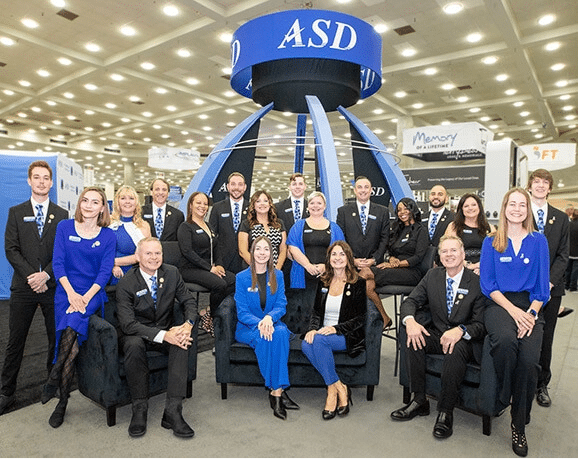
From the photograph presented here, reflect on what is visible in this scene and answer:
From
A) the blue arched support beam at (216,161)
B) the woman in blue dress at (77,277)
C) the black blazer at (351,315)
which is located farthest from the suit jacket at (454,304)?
the blue arched support beam at (216,161)

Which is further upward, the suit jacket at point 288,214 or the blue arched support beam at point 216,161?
the blue arched support beam at point 216,161

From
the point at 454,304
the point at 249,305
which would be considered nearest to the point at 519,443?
the point at 454,304

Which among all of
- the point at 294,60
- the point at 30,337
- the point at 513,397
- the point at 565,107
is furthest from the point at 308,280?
the point at 565,107

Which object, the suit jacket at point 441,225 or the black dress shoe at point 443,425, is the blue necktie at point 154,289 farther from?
the suit jacket at point 441,225

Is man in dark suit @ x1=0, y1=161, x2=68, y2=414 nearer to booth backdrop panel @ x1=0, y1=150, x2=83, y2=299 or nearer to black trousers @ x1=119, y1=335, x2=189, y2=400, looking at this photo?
black trousers @ x1=119, y1=335, x2=189, y2=400

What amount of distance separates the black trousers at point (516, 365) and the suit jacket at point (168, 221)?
2872mm

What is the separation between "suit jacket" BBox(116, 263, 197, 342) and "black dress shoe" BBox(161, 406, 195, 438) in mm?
478

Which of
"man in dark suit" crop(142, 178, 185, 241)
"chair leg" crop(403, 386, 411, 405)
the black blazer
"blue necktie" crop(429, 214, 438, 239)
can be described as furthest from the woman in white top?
"man in dark suit" crop(142, 178, 185, 241)

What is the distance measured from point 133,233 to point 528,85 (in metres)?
11.0

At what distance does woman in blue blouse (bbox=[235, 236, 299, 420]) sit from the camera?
10.5 ft

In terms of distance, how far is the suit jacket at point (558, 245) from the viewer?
321cm

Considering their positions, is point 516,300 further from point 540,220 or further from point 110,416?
point 110,416

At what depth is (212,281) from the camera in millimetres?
4059

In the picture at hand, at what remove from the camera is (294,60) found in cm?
465
